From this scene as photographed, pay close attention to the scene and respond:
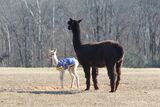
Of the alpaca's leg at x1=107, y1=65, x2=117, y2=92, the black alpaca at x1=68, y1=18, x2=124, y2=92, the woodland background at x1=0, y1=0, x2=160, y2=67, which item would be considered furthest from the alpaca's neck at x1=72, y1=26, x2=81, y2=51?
the woodland background at x1=0, y1=0, x2=160, y2=67

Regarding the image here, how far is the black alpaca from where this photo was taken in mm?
20484

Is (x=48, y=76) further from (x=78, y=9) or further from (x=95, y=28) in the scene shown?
(x=78, y=9)

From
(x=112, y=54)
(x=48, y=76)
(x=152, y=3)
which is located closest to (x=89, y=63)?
(x=112, y=54)

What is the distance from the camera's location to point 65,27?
75.8m

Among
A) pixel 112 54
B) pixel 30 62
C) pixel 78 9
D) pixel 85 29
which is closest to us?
pixel 112 54

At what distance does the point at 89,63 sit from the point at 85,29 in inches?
2058

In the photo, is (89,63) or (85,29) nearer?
(89,63)

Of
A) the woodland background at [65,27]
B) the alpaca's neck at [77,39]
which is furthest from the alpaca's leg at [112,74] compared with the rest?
the woodland background at [65,27]

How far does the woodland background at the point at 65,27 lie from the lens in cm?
6956

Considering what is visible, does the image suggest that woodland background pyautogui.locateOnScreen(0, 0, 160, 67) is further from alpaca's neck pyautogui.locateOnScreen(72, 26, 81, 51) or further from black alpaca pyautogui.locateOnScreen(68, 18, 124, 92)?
black alpaca pyautogui.locateOnScreen(68, 18, 124, 92)

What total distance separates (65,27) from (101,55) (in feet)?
181

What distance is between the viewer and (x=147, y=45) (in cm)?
7444

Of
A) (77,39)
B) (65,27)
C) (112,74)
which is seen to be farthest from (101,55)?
(65,27)

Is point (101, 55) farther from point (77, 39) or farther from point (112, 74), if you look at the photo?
point (77, 39)
